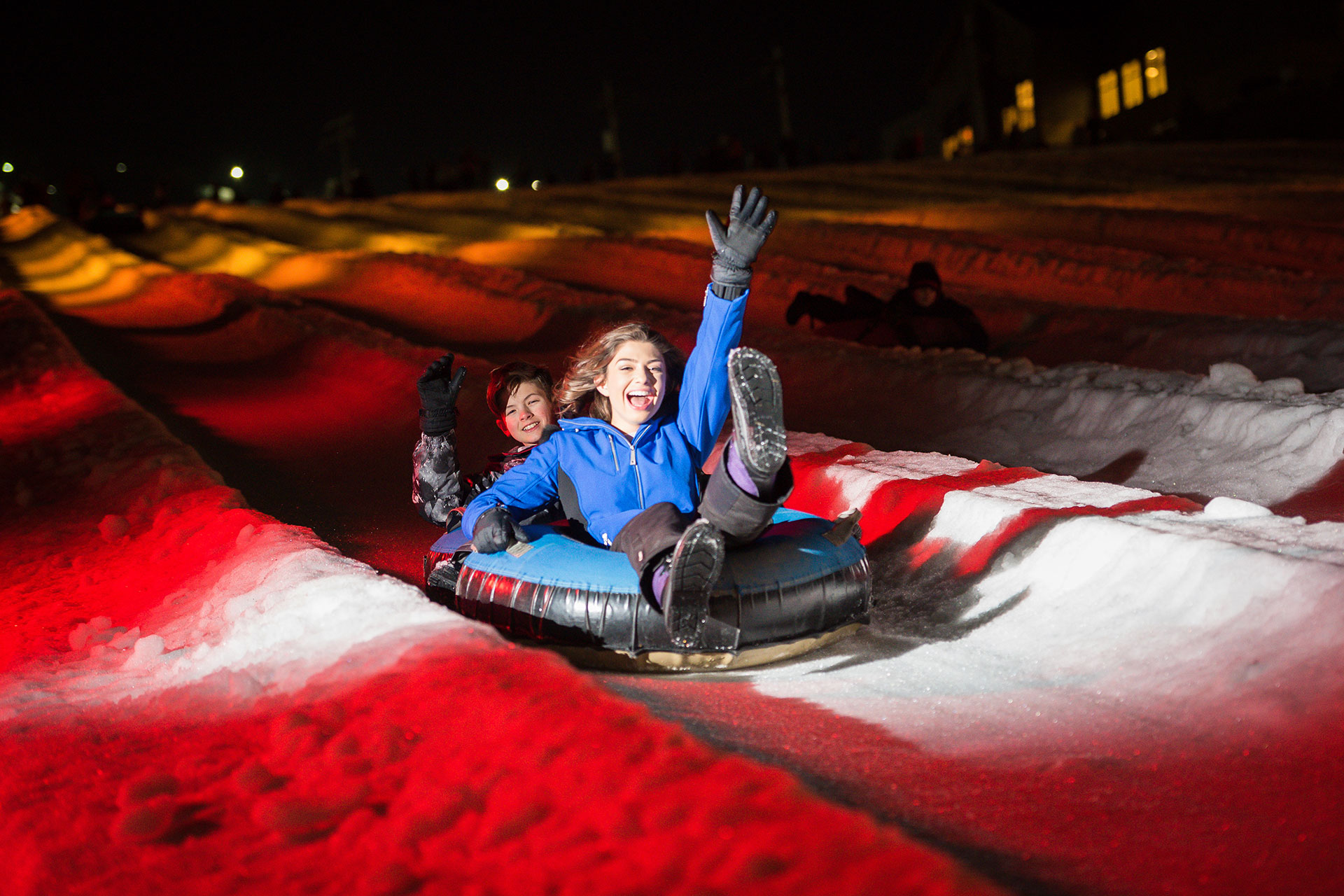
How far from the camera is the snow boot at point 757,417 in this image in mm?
2727

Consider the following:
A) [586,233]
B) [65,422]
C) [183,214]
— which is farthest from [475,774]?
[183,214]

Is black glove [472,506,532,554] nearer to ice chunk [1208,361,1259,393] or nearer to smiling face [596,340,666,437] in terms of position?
smiling face [596,340,666,437]

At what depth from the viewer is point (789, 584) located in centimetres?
320

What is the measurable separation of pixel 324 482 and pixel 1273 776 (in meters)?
5.29

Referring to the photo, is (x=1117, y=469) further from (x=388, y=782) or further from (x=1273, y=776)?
(x=388, y=782)

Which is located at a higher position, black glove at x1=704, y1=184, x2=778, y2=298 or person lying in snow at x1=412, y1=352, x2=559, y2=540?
black glove at x1=704, y1=184, x2=778, y2=298

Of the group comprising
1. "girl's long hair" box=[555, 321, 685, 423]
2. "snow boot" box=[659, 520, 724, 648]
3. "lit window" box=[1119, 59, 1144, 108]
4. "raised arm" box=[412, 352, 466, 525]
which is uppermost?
"lit window" box=[1119, 59, 1144, 108]

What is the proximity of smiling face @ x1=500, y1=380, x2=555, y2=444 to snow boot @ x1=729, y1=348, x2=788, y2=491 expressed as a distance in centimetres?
152

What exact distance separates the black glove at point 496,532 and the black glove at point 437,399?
0.99 metres

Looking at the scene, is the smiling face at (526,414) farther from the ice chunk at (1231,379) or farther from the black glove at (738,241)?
the ice chunk at (1231,379)

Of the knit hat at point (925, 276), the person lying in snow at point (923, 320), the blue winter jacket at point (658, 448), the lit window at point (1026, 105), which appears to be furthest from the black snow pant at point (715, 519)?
the lit window at point (1026, 105)

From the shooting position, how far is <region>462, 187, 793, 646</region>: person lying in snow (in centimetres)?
305

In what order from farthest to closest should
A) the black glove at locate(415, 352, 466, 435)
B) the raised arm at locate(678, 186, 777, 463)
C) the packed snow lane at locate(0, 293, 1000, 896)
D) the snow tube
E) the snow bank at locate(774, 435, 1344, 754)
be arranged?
the black glove at locate(415, 352, 466, 435)
the raised arm at locate(678, 186, 777, 463)
the snow tube
the snow bank at locate(774, 435, 1344, 754)
the packed snow lane at locate(0, 293, 1000, 896)

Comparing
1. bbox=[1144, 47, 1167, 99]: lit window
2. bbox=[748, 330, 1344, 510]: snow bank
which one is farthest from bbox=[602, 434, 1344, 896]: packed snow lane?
bbox=[1144, 47, 1167, 99]: lit window
